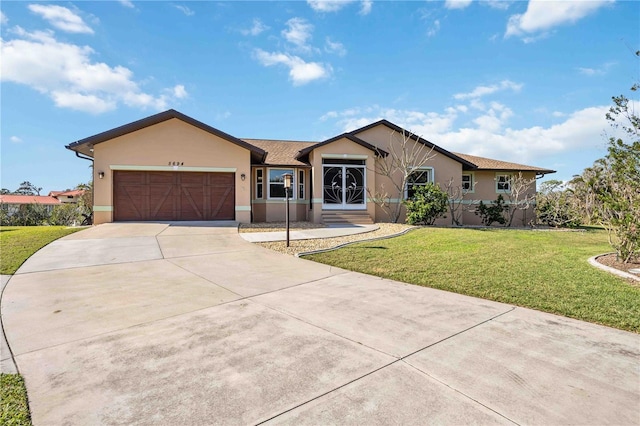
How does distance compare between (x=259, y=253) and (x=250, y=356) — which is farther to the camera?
(x=259, y=253)

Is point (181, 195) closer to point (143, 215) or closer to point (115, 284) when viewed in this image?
point (143, 215)

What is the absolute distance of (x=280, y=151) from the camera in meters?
20.4

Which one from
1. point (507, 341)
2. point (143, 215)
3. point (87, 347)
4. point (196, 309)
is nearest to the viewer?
point (87, 347)

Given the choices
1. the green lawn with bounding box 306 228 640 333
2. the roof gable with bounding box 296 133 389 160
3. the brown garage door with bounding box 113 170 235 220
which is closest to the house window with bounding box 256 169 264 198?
the brown garage door with bounding box 113 170 235 220

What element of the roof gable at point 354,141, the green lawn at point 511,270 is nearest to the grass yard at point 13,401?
the green lawn at point 511,270

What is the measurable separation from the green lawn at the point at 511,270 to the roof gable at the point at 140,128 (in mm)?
9346

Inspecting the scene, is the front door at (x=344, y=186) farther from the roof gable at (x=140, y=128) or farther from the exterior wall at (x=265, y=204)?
the roof gable at (x=140, y=128)

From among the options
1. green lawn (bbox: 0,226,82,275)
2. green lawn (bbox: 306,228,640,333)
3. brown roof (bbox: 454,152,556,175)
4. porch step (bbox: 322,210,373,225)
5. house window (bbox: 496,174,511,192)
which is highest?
brown roof (bbox: 454,152,556,175)

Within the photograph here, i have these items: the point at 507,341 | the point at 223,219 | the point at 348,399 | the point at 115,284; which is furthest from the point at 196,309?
the point at 223,219

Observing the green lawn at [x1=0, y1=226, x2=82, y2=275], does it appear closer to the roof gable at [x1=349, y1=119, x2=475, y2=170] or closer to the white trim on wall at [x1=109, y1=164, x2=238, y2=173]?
the white trim on wall at [x1=109, y1=164, x2=238, y2=173]

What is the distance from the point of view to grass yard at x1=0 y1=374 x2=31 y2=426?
2374 millimetres

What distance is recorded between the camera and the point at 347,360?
10.9ft

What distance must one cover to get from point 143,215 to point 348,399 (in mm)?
15611

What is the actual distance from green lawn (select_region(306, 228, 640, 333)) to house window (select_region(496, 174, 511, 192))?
31.1 ft
